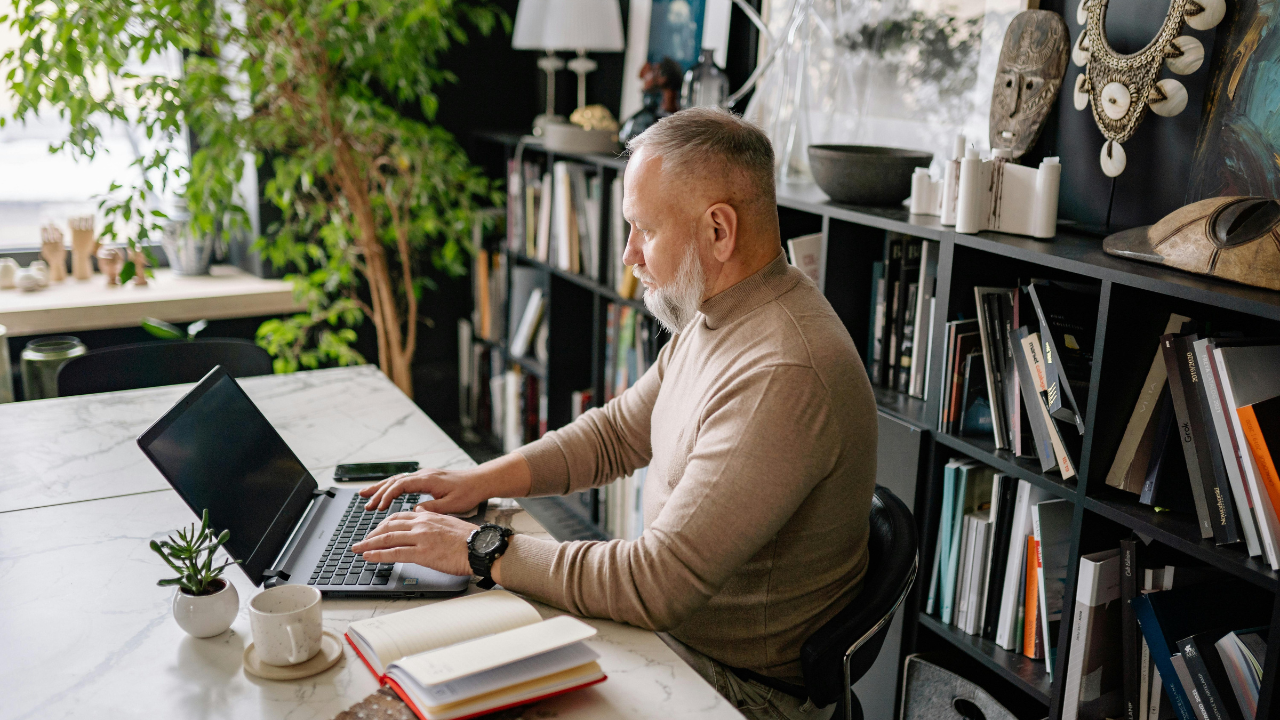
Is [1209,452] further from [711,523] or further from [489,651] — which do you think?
[489,651]

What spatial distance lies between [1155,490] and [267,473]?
4.60 ft

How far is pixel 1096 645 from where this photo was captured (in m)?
1.62

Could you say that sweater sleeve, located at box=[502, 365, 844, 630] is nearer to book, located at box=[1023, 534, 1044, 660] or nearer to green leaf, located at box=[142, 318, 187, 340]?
book, located at box=[1023, 534, 1044, 660]

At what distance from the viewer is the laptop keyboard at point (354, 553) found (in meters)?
1.37

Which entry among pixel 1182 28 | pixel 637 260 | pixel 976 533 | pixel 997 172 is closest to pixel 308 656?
pixel 637 260

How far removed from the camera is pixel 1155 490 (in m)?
1.52

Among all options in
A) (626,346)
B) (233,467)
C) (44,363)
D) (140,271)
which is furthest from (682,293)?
(140,271)

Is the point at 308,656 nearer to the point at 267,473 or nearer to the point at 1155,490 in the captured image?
the point at 267,473

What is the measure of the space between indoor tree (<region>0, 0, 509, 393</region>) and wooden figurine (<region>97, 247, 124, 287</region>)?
0.16m

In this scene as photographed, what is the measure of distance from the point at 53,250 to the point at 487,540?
2.95 metres

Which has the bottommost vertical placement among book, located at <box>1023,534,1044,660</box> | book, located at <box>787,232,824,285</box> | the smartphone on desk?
book, located at <box>1023,534,1044,660</box>

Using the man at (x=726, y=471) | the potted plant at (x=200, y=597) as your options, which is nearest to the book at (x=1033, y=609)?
the man at (x=726, y=471)

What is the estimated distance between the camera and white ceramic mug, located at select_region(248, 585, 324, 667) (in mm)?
1147

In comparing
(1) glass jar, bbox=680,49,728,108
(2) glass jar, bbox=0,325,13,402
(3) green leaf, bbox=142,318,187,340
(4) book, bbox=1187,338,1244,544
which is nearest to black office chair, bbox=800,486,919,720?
(4) book, bbox=1187,338,1244,544
